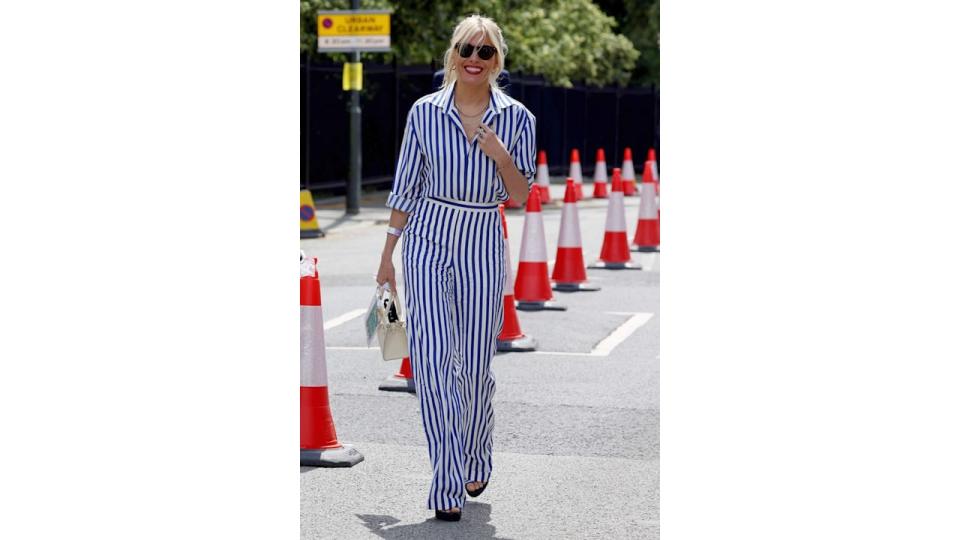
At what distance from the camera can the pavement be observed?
5582 mm

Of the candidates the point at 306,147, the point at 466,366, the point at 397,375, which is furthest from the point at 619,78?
the point at 466,366

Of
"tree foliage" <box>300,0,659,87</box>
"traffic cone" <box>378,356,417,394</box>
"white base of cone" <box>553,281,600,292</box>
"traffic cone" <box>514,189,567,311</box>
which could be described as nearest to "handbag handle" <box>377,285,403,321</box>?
"traffic cone" <box>378,356,417,394</box>

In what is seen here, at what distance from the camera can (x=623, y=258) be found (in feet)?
48.8

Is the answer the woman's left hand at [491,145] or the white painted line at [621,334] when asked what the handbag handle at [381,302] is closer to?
the woman's left hand at [491,145]

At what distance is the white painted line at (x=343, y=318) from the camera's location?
1088 cm

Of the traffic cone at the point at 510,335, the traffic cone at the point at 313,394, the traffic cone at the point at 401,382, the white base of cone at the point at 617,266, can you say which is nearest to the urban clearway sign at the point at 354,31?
the white base of cone at the point at 617,266

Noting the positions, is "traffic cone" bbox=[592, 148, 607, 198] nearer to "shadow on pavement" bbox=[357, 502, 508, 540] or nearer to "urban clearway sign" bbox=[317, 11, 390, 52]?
"urban clearway sign" bbox=[317, 11, 390, 52]

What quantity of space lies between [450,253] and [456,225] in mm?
104

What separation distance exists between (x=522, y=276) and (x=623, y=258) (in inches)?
134

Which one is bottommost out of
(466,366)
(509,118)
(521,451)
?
(521,451)

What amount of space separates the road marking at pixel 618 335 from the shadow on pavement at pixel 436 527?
4.02 meters
